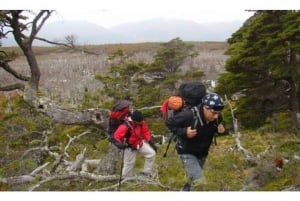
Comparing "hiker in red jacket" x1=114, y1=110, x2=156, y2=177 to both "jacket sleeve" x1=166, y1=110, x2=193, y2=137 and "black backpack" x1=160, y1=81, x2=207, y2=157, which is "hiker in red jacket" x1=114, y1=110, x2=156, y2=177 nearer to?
"black backpack" x1=160, y1=81, x2=207, y2=157

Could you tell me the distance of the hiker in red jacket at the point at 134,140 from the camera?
699 centimetres

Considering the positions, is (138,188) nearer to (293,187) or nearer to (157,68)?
(293,187)

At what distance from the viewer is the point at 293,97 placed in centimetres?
1648

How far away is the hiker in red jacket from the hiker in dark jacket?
151cm

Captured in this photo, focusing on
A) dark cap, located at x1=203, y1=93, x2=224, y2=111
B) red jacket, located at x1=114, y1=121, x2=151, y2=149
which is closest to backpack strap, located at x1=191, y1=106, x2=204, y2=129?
dark cap, located at x1=203, y1=93, x2=224, y2=111

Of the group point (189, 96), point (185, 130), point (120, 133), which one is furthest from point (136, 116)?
point (185, 130)

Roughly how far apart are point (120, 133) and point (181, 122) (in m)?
1.80

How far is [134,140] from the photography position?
7305mm

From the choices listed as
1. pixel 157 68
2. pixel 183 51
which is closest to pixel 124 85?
pixel 157 68

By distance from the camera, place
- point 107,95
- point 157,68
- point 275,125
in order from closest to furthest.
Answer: point 275,125, point 107,95, point 157,68

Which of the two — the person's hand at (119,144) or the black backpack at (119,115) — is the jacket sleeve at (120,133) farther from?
the black backpack at (119,115)

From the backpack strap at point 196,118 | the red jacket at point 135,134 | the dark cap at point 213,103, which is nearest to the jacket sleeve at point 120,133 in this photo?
the red jacket at point 135,134

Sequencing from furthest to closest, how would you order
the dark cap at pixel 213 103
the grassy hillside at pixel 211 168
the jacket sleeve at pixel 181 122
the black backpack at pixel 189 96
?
1. the grassy hillside at pixel 211 168
2. the black backpack at pixel 189 96
3. the jacket sleeve at pixel 181 122
4. the dark cap at pixel 213 103

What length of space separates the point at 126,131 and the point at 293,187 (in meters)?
2.36
